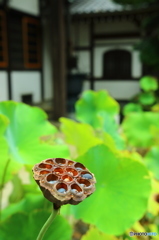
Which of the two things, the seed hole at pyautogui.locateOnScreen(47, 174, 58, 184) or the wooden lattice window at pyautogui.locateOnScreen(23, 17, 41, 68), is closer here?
the seed hole at pyautogui.locateOnScreen(47, 174, 58, 184)

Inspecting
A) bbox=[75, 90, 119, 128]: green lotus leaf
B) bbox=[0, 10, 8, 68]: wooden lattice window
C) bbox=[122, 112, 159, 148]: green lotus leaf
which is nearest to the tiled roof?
bbox=[0, 10, 8, 68]: wooden lattice window

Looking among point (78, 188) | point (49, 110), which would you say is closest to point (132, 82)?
point (49, 110)

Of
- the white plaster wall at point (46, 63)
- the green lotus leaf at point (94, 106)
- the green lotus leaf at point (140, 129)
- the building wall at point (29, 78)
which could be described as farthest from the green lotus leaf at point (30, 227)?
the white plaster wall at point (46, 63)

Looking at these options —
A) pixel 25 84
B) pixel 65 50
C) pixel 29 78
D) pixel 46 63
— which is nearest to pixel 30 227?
pixel 25 84

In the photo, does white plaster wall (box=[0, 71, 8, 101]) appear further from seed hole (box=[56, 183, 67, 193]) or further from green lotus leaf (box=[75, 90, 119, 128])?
seed hole (box=[56, 183, 67, 193])

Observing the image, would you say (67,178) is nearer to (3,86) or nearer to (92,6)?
(3,86)

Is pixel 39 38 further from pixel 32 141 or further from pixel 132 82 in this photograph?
pixel 32 141
